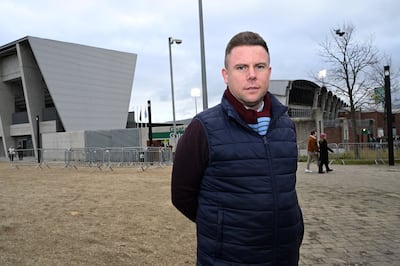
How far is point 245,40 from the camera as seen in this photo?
2213mm

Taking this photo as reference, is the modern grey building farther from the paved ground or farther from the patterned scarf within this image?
the patterned scarf

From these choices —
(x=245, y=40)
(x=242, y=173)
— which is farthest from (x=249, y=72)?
(x=242, y=173)

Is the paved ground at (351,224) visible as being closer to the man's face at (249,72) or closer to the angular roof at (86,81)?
the man's face at (249,72)

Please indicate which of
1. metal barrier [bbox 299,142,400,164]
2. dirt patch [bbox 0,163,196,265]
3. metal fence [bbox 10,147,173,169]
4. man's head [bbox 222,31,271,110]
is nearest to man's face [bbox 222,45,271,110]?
man's head [bbox 222,31,271,110]

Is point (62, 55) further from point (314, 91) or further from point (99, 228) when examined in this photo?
point (99, 228)

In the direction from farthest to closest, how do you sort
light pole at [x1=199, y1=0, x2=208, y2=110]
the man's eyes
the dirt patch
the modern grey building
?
the modern grey building < light pole at [x1=199, y1=0, x2=208, y2=110] < the dirt patch < the man's eyes

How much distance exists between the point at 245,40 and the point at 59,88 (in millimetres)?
46151

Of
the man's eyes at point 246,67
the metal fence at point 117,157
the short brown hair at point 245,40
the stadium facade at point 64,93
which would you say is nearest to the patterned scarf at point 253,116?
the man's eyes at point 246,67

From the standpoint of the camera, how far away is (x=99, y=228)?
6570 millimetres

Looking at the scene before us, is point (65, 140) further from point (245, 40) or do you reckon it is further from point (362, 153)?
point (245, 40)

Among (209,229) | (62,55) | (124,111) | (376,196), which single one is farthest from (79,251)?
(124,111)

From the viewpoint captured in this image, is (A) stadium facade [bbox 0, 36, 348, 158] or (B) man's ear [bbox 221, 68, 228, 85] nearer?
(B) man's ear [bbox 221, 68, 228, 85]

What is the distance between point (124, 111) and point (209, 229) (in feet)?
173

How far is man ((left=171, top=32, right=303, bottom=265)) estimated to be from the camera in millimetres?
2094
